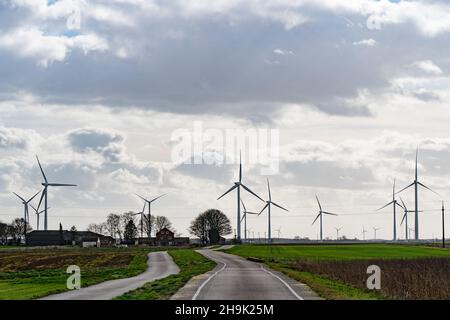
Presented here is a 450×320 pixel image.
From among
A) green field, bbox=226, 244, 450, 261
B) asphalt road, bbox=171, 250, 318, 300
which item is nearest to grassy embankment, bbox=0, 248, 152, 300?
asphalt road, bbox=171, 250, 318, 300

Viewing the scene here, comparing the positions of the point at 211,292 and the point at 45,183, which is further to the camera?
the point at 45,183

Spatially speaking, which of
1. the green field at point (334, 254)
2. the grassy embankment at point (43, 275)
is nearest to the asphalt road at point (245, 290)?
the grassy embankment at point (43, 275)

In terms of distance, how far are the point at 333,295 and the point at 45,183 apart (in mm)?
152415

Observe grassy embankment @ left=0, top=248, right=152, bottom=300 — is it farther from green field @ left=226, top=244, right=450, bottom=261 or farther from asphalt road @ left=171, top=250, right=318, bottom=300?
green field @ left=226, top=244, right=450, bottom=261

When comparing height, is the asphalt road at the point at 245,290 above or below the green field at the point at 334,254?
above

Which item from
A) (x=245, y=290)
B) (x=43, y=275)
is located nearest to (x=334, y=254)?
(x=43, y=275)

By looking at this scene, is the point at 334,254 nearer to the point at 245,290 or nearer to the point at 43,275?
the point at 43,275

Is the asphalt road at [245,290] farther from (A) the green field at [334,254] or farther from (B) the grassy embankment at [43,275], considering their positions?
(A) the green field at [334,254]
